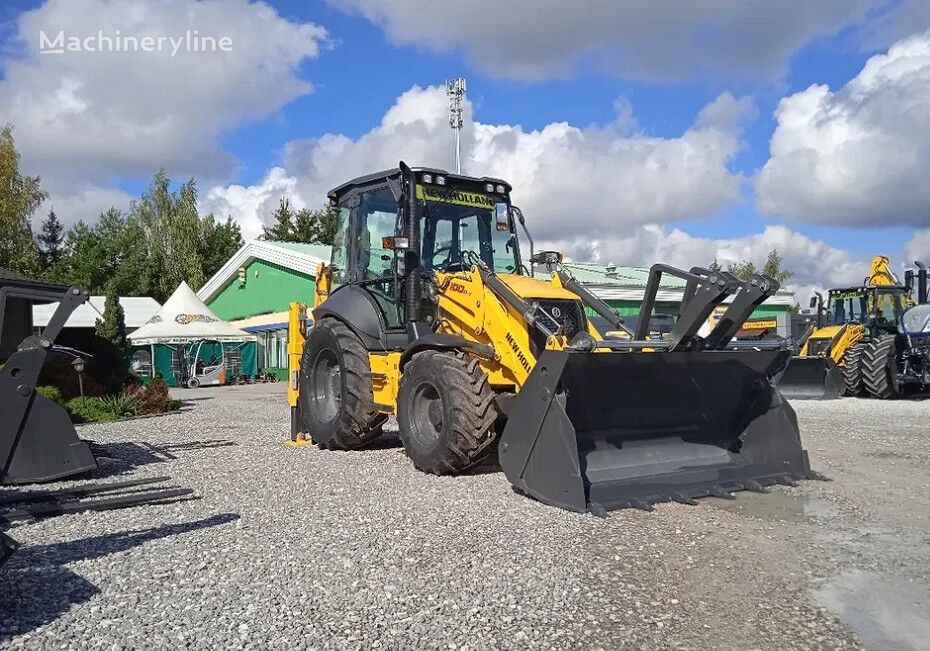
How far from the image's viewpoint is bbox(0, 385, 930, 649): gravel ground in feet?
13.1

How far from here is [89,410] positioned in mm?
14305

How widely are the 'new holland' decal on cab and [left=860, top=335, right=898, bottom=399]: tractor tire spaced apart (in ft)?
37.8

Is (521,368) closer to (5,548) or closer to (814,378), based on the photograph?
(5,548)

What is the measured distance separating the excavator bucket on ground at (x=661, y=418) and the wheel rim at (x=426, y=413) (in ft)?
4.51

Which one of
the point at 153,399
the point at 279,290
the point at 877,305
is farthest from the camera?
the point at 279,290

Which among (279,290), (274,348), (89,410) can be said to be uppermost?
(279,290)

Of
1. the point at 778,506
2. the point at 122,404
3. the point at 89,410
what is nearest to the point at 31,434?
the point at 778,506

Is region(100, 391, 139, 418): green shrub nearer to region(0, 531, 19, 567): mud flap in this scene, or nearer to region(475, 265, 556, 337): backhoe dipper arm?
region(475, 265, 556, 337): backhoe dipper arm

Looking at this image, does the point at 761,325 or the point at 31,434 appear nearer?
the point at 31,434

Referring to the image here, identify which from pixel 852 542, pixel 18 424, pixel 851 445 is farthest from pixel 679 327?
pixel 18 424

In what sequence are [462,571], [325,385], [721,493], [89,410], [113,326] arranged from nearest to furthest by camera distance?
[462,571] < [721,493] < [325,385] < [89,410] < [113,326]

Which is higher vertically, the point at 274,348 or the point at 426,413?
the point at 274,348

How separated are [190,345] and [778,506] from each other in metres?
26.8

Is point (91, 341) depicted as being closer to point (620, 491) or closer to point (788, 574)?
point (620, 491)
